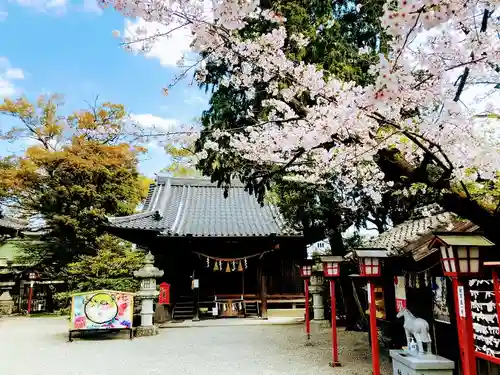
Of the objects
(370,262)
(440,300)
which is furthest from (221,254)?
(440,300)

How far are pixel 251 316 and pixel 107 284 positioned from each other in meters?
5.61

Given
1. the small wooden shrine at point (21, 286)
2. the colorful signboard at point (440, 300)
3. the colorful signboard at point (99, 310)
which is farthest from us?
the small wooden shrine at point (21, 286)

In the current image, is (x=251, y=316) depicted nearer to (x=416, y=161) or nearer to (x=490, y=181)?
(x=416, y=161)

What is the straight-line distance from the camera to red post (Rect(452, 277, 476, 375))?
3730 mm

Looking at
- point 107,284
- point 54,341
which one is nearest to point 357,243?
point 107,284

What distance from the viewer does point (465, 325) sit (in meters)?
3.88

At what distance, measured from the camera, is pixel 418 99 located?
4.70 m

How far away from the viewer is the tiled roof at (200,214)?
14945mm

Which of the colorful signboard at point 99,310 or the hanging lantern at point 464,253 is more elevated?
the hanging lantern at point 464,253

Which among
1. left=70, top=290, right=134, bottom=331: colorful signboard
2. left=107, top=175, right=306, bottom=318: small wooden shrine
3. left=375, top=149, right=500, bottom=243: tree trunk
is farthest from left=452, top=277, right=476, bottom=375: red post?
left=107, top=175, right=306, bottom=318: small wooden shrine

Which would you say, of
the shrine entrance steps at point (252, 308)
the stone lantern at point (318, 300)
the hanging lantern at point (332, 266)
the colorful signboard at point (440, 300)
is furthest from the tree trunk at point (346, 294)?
the colorful signboard at point (440, 300)

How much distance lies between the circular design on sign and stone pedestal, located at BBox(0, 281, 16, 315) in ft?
32.8

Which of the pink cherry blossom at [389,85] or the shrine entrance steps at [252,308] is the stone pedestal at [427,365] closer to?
the pink cherry blossom at [389,85]

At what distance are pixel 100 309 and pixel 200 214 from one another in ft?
24.5
